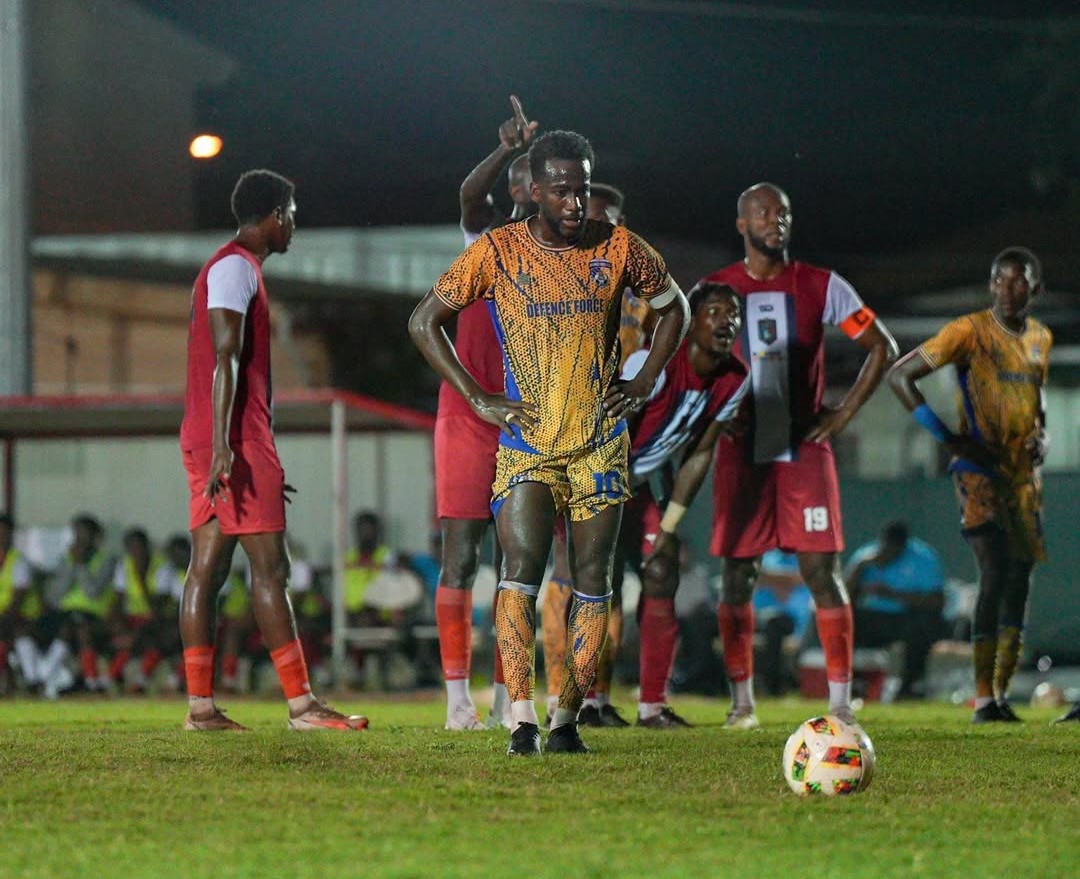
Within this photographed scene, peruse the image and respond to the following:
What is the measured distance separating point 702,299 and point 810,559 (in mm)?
1390

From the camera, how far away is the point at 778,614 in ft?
53.3

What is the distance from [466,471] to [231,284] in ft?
4.48

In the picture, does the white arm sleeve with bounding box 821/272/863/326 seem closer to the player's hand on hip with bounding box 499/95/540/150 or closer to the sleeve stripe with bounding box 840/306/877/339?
the sleeve stripe with bounding box 840/306/877/339

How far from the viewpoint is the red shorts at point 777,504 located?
852 cm

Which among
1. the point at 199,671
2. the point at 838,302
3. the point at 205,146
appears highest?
the point at 205,146

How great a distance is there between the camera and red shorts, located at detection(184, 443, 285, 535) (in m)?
7.47

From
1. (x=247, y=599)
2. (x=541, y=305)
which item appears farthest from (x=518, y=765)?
(x=247, y=599)

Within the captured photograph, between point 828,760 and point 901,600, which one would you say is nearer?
point 828,760

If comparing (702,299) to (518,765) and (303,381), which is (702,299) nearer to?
(518,765)

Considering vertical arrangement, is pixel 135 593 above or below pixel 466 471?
below

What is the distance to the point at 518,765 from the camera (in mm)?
5719

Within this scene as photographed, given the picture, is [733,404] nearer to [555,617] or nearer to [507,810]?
[555,617]

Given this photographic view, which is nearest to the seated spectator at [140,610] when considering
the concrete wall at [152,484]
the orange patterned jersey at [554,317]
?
the concrete wall at [152,484]

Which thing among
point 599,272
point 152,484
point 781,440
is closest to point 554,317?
point 599,272
